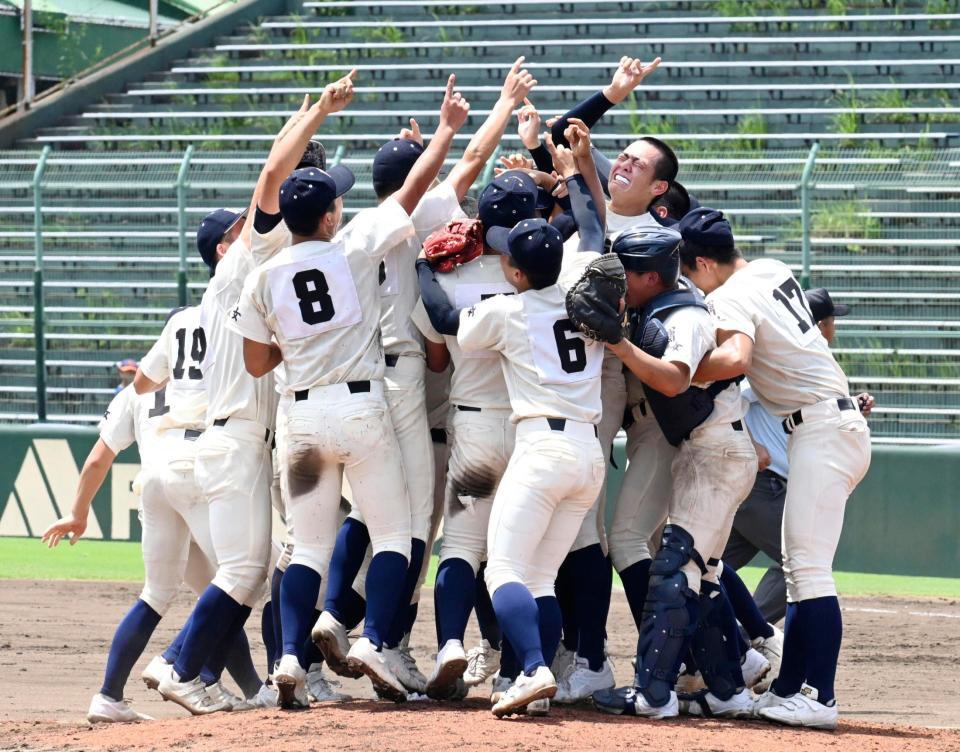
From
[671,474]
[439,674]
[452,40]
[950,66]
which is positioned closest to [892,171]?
[950,66]

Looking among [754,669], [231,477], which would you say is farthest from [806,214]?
[231,477]

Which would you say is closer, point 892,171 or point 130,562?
point 130,562

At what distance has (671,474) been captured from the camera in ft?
21.8

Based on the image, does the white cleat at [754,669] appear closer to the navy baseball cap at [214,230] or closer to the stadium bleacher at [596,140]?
the navy baseball cap at [214,230]

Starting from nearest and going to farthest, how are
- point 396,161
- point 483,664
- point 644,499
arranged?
point 644,499
point 396,161
point 483,664

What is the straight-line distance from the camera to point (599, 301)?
594cm

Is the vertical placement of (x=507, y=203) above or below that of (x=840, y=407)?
above

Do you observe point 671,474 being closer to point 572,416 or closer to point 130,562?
point 572,416

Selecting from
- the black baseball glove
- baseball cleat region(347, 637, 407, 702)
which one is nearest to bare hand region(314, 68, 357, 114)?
the black baseball glove

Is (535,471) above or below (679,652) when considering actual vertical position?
above

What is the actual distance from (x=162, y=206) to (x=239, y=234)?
465 inches

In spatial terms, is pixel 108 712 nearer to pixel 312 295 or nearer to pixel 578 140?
pixel 312 295

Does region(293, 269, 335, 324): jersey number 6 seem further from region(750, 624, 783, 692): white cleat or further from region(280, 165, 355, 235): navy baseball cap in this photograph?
region(750, 624, 783, 692): white cleat

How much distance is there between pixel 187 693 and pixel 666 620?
215cm
